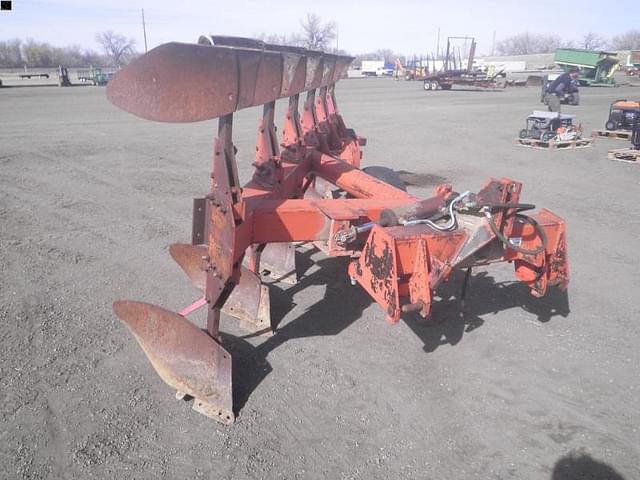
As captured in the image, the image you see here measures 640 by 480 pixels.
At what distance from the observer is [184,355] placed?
2.87 meters

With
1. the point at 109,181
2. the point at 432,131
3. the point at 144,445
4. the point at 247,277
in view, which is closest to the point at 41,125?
the point at 109,181

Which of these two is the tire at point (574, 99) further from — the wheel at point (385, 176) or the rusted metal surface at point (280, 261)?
the rusted metal surface at point (280, 261)

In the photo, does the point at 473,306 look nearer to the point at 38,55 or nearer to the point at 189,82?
the point at 189,82

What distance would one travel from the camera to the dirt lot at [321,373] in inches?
95.7

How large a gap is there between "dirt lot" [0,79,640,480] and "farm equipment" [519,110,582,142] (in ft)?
20.0

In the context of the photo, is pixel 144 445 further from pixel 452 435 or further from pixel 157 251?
pixel 157 251

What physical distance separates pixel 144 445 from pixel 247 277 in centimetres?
154

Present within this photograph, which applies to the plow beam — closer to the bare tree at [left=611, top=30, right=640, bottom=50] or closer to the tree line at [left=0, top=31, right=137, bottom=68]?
the tree line at [left=0, top=31, right=137, bottom=68]

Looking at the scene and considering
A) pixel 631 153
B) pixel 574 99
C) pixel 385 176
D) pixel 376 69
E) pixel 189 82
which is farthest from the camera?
pixel 376 69

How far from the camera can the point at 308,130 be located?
17.2 ft

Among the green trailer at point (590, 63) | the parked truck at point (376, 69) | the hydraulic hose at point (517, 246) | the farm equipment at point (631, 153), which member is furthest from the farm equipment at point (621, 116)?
the parked truck at point (376, 69)

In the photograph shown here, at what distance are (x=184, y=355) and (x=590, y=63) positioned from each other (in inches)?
1381

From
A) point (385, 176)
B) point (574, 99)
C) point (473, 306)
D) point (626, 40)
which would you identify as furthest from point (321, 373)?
point (626, 40)

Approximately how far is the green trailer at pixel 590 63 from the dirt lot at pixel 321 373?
29.0 m
